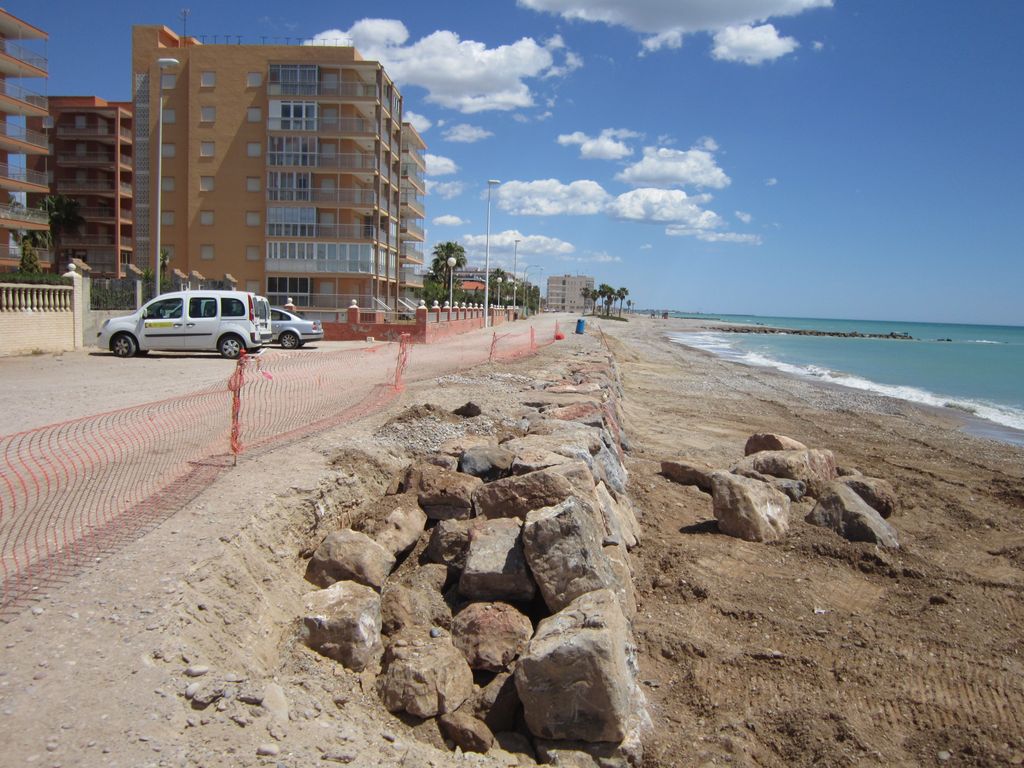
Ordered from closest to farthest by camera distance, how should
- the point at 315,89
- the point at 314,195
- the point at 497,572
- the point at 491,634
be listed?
the point at 491,634 < the point at 497,572 < the point at 315,89 < the point at 314,195

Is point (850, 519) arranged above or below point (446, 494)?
below

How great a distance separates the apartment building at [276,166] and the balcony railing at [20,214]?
903 centimetres

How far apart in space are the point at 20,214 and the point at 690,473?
1724 inches

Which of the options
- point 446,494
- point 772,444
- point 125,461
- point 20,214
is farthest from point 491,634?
point 20,214

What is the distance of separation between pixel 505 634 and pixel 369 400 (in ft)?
24.4

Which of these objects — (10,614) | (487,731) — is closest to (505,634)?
(487,731)

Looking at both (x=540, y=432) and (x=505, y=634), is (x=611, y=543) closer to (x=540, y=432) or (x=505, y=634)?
(x=505, y=634)

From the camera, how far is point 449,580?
5.84m

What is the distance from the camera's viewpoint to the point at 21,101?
41156 millimetres

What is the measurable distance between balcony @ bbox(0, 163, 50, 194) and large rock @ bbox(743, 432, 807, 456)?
4314cm

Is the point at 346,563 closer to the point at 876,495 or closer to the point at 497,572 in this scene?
the point at 497,572

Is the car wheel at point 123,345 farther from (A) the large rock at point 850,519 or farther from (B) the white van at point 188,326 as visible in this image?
(A) the large rock at point 850,519

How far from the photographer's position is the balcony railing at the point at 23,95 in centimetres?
4056

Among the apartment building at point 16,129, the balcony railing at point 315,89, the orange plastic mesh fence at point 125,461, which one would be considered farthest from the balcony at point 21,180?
the orange plastic mesh fence at point 125,461
